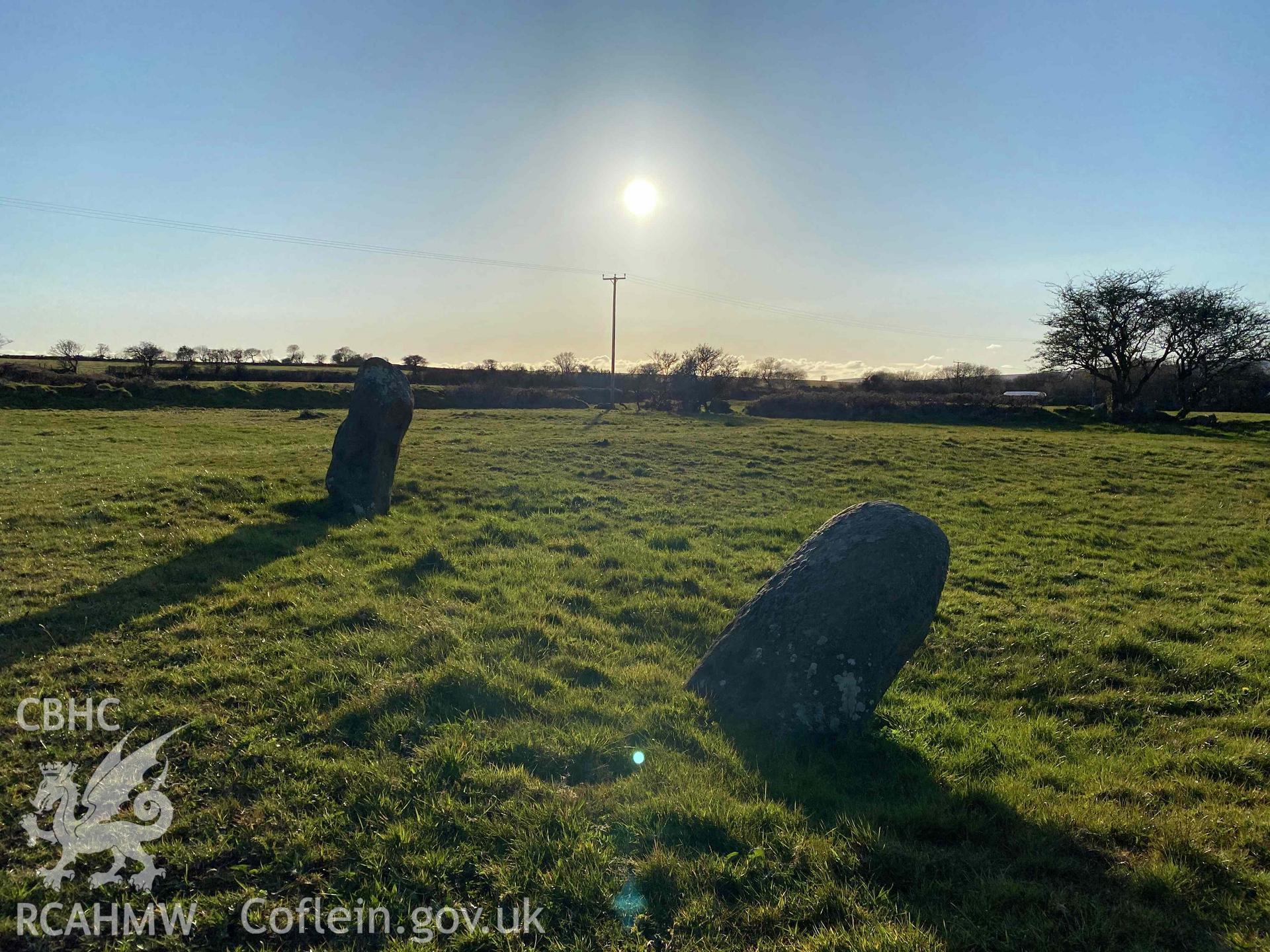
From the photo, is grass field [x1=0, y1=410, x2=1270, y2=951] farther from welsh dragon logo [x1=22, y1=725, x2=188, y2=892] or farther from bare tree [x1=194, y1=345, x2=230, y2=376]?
bare tree [x1=194, y1=345, x2=230, y2=376]

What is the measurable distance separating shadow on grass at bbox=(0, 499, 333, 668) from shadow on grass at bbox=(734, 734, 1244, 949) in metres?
7.05

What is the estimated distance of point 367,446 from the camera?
39.8 feet

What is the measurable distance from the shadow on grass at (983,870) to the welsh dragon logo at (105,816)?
4.07 metres

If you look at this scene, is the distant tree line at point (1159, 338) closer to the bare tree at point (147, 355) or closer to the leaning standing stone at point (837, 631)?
the leaning standing stone at point (837, 631)

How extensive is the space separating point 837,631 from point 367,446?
10.3m

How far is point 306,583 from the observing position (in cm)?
816

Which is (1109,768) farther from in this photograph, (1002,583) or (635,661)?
(1002,583)

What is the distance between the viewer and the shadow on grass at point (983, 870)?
10.1 feet

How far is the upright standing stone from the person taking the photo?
11.9 meters

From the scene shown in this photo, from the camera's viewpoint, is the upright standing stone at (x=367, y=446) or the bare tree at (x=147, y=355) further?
the bare tree at (x=147, y=355)

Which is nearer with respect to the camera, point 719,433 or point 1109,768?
point 1109,768

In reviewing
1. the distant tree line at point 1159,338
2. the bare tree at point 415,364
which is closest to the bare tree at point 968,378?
the distant tree line at point 1159,338

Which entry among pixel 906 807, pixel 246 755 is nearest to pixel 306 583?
pixel 246 755

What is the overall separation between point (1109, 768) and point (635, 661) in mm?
4123
